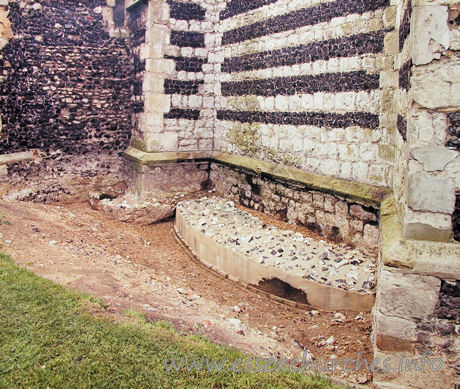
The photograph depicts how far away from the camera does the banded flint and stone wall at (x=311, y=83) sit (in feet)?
19.3

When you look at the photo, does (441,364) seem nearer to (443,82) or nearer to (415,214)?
(415,214)

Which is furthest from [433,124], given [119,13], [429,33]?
[119,13]

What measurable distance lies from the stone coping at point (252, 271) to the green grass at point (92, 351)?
1.69 metres

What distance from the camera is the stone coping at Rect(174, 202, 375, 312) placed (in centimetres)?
530

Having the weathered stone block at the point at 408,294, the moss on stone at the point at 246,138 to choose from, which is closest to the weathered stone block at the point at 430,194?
the weathered stone block at the point at 408,294

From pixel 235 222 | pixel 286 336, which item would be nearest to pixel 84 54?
pixel 235 222

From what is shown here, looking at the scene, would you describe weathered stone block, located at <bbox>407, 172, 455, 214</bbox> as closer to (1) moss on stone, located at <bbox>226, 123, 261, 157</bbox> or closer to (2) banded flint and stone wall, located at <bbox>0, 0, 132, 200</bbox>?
(1) moss on stone, located at <bbox>226, 123, 261, 157</bbox>

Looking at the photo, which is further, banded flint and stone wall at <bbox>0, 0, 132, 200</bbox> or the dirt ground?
banded flint and stone wall at <bbox>0, 0, 132, 200</bbox>

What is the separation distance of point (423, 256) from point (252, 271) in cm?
275

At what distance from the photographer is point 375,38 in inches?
229

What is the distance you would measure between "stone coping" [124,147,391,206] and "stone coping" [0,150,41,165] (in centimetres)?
186

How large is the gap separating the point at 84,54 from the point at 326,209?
6150 millimetres

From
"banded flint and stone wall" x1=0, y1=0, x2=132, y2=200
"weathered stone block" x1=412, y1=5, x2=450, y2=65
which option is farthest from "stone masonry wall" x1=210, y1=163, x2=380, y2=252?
"banded flint and stone wall" x1=0, y1=0, x2=132, y2=200

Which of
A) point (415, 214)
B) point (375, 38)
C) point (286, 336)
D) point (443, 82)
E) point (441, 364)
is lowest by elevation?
point (286, 336)
